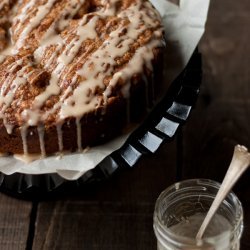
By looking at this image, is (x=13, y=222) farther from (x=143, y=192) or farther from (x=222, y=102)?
(x=222, y=102)

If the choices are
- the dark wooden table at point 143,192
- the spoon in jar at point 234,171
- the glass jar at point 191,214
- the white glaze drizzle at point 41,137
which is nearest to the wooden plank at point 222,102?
the dark wooden table at point 143,192

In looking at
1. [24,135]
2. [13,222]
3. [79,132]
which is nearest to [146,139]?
[79,132]

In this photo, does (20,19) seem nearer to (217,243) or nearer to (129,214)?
(129,214)

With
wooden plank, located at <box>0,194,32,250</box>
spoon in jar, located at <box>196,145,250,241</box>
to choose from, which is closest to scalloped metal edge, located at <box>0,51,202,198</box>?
wooden plank, located at <box>0,194,32,250</box>

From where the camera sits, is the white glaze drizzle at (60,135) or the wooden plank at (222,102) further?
the wooden plank at (222,102)

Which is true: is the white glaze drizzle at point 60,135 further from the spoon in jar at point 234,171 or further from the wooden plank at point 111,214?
the spoon in jar at point 234,171

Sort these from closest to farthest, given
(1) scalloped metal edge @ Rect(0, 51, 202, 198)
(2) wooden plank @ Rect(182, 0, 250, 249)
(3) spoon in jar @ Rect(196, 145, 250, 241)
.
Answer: (3) spoon in jar @ Rect(196, 145, 250, 241) → (1) scalloped metal edge @ Rect(0, 51, 202, 198) → (2) wooden plank @ Rect(182, 0, 250, 249)

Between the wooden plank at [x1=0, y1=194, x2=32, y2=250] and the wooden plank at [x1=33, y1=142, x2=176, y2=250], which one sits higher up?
the wooden plank at [x1=33, y1=142, x2=176, y2=250]

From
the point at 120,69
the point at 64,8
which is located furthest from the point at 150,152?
the point at 64,8

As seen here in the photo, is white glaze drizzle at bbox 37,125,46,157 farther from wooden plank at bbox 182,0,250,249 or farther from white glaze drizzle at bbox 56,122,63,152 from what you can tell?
wooden plank at bbox 182,0,250,249
